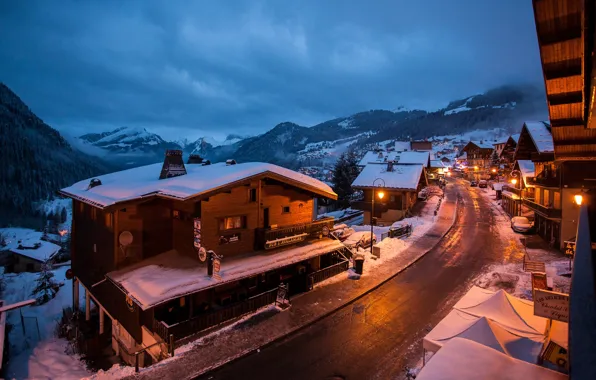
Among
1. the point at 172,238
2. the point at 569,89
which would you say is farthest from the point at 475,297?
the point at 172,238

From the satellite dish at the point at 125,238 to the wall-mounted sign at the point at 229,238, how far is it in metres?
4.79

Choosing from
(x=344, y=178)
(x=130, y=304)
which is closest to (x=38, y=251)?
(x=344, y=178)

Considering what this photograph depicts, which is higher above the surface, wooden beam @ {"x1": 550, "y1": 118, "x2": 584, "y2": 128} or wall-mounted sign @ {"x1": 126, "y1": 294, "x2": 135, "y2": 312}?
wooden beam @ {"x1": 550, "y1": 118, "x2": 584, "y2": 128}

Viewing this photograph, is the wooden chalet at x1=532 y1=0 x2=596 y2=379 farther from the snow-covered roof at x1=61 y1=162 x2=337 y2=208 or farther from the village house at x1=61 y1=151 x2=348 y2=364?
the village house at x1=61 y1=151 x2=348 y2=364

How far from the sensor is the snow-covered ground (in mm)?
18375

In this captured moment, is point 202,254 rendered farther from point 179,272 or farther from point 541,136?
point 541,136

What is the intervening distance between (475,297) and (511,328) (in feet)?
8.18

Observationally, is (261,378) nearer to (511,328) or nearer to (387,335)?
(387,335)

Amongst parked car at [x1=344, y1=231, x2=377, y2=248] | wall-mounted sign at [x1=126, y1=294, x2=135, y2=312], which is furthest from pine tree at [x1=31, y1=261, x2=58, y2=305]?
parked car at [x1=344, y1=231, x2=377, y2=248]

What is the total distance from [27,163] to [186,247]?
134236 mm

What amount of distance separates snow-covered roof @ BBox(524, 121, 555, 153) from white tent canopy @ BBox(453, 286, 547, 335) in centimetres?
2106

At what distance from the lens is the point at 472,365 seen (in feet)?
27.1

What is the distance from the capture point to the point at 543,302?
9.88 metres

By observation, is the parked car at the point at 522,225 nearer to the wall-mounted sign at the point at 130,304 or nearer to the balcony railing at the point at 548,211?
the balcony railing at the point at 548,211
